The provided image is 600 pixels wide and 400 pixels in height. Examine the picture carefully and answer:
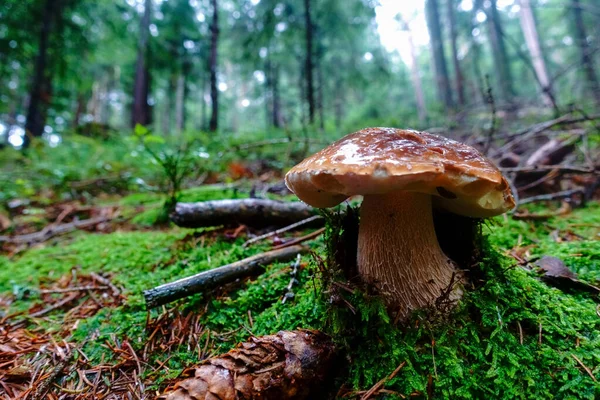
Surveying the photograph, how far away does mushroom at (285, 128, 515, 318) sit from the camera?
1072mm

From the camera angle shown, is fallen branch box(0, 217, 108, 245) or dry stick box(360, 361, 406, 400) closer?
dry stick box(360, 361, 406, 400)

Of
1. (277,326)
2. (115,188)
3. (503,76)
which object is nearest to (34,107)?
(115,188)

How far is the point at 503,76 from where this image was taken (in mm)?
13547

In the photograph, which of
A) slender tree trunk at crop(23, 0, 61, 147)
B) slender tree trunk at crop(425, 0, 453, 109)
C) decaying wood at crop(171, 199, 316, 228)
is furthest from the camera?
slender tree trunk at crop(425, 0, 453, 109)

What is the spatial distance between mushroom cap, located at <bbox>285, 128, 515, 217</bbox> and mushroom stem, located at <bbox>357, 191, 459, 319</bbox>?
0.17 metres

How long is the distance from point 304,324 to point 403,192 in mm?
768

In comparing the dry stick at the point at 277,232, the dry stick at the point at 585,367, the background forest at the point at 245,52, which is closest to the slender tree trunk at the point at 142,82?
the background forest at the point at 245,52

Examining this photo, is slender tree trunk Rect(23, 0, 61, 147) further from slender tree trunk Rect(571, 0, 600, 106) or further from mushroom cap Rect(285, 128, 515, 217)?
slender tree trunk Rect(571, 0, 600, 106)

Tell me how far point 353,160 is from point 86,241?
319cm

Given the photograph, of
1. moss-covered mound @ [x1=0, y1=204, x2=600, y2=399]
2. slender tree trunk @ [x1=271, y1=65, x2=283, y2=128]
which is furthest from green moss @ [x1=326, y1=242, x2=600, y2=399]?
slender tree trunk @ [x1=271, y1=65, x2=283, y2=128]

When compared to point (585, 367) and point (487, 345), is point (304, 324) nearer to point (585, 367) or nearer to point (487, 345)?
point (487, 345)

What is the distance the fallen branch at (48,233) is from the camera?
3434mm

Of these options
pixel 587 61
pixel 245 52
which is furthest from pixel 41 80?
pixel 587 61

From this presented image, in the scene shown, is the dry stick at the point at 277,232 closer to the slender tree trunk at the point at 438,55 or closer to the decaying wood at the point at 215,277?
the decaying wood at the point at 215,277
